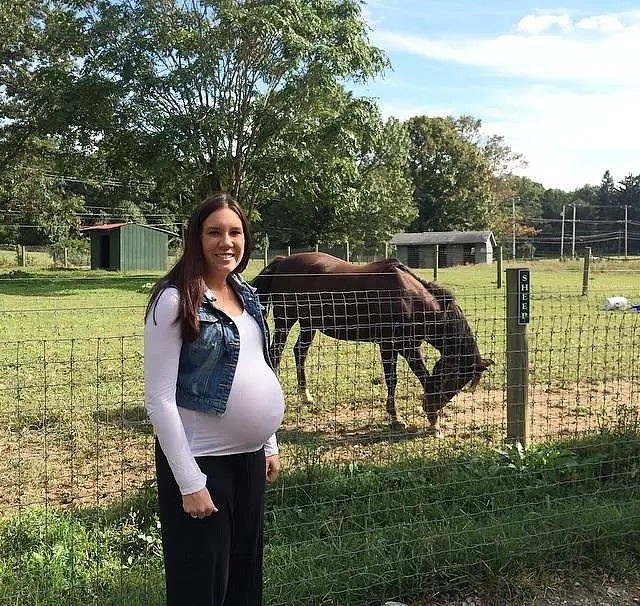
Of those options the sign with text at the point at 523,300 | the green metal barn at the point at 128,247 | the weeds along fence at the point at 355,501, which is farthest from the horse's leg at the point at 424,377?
the green metal barn at the point at 128,247

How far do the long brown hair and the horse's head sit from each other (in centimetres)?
396

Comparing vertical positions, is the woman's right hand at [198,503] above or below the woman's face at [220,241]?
below

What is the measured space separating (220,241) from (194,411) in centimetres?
55

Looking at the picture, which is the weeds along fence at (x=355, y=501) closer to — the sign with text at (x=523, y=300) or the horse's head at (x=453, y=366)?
the sign with text at (x=523, y=300)

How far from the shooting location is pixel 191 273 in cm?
219

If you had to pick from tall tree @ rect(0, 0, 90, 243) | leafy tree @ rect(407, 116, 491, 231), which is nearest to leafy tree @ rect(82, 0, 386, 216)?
tall tree @ rect(0, 0, 90, 243)

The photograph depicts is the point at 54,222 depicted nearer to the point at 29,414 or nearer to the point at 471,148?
the point at 29,414

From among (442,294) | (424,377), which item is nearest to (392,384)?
(424,377)

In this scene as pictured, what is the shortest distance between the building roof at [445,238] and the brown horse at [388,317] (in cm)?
4325

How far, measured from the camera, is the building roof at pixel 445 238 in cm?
5094

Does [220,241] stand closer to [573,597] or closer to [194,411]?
[194,411]

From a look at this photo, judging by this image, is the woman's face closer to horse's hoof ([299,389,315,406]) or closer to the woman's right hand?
the woman's right hand

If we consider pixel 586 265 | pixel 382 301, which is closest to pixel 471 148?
pixel 586 265

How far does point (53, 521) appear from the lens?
378 cm
